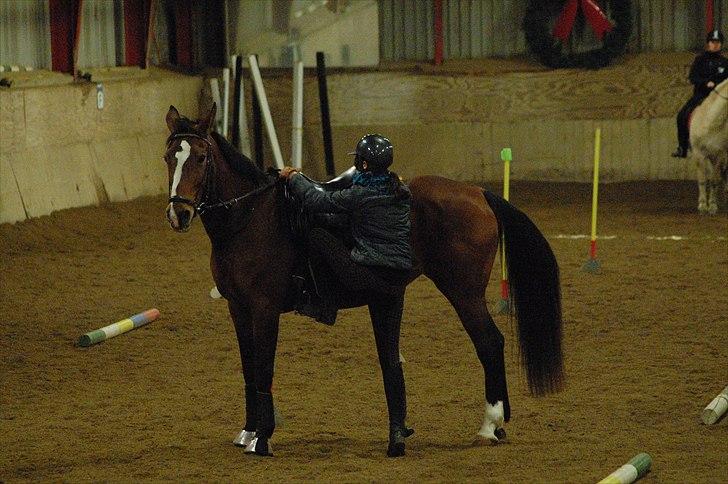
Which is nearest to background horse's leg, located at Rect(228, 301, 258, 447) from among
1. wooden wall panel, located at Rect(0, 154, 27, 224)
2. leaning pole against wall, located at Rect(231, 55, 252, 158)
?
wooden wall panel, located at Rect(0, 154, 27, 224)

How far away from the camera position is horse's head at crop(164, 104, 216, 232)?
6.60 metres

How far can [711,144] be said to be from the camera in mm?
15883

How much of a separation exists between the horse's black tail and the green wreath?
40.9ft

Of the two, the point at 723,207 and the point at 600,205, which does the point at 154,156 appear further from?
the point at 723,207

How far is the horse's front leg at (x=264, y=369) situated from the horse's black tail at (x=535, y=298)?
1.39 meters

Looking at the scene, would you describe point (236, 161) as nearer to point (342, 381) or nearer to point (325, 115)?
point (342, 381)

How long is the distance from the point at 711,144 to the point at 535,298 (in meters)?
9.37

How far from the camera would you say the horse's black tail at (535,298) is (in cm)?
719

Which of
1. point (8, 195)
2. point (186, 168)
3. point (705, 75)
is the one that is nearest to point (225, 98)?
point (8, 195)

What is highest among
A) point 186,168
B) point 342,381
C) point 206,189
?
point 186,168

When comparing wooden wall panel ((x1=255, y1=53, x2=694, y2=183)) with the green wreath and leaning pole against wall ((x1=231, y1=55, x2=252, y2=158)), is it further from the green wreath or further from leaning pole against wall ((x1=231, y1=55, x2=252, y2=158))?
leaning pole against wall ((x1=231, y1=55, x2=252, y2=158))

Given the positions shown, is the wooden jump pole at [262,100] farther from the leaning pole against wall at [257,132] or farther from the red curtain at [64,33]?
the red curtain at [64,33]

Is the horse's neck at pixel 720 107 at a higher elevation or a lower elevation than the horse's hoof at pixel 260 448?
higher

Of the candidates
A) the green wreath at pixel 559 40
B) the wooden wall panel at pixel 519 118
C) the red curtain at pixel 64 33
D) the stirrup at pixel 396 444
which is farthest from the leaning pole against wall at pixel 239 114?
the stirrup at pixel 396 444
